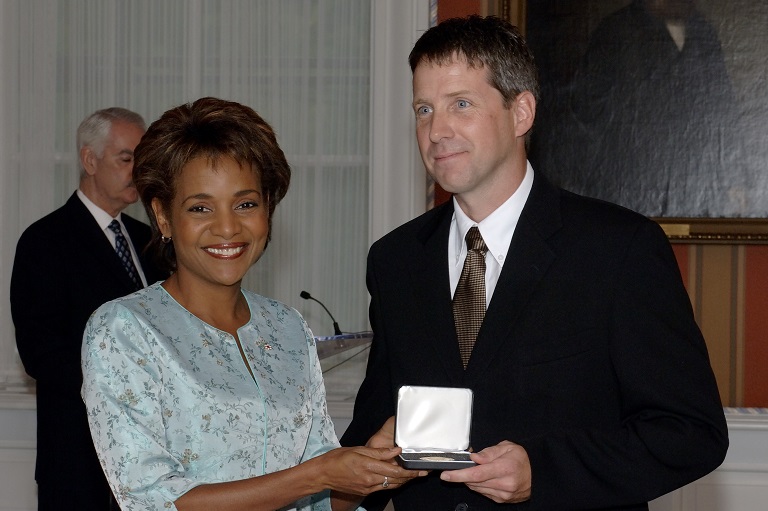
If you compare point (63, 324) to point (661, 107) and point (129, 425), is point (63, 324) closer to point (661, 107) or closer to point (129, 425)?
point (129, 425)

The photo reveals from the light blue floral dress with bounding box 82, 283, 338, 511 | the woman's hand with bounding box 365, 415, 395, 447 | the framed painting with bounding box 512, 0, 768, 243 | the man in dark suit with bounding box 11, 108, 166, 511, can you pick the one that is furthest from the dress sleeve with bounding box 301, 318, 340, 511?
the framed painting with bounding box 512, 0, 768, 243

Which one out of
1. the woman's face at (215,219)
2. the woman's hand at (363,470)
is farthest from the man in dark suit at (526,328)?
the woman's face at (215,219)

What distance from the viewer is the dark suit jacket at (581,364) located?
6.94ft

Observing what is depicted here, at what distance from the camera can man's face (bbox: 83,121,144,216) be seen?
14.2 ft

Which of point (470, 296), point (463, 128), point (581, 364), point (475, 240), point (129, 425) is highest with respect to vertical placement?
point (463, 128)

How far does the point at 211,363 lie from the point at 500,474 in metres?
0.71

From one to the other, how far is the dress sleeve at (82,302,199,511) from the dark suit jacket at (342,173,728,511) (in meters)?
0.55

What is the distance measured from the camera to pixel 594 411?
2.20 metres

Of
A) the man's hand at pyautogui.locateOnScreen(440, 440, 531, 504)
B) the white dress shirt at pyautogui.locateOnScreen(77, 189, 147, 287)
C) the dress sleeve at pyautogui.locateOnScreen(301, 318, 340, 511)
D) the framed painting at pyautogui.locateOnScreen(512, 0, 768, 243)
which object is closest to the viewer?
the man's hand at pyautogui.locateOnScreen(440, 440, 531, 504)

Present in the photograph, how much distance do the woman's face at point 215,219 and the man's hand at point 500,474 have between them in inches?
28.1

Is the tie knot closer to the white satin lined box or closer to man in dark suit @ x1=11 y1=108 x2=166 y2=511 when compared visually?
the white satin lined box

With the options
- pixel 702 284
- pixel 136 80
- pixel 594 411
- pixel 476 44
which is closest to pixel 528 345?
pixel 594 411

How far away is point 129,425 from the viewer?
84.5 inches

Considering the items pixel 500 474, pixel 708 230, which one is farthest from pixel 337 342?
pixel 500 474
